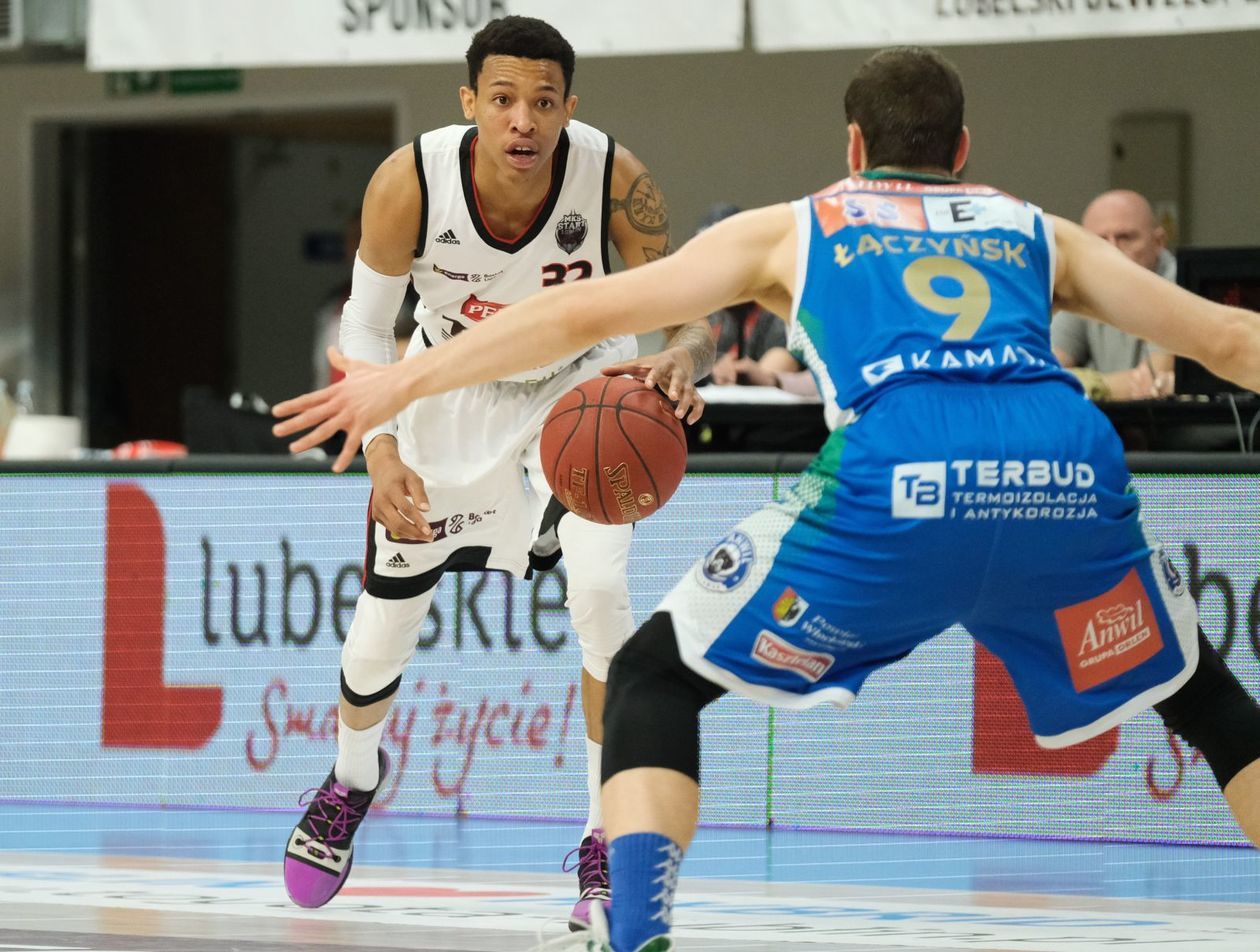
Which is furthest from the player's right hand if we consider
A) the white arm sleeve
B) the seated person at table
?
the seated person at table

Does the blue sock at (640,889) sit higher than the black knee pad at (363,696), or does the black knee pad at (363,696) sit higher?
the black knee pad at (363,696)

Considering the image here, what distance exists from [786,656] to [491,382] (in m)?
2.05

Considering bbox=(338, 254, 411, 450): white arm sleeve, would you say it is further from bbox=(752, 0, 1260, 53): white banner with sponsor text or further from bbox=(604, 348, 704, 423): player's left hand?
bbox=(752, 0, 1260, 53): white banner with sponsor text

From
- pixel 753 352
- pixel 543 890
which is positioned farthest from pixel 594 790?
pixel 753 352

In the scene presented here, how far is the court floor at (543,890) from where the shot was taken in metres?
4.73

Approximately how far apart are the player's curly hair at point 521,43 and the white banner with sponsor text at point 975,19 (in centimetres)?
343

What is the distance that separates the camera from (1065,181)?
11008 millimetres

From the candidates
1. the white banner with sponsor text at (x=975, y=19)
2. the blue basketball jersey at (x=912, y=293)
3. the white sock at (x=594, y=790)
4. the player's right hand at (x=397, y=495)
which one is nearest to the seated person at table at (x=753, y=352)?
the white banner with sponsor text at (x=975, y=19)

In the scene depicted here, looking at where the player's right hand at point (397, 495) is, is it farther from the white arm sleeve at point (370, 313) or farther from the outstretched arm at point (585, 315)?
the outstretched arm at point (585, 315)

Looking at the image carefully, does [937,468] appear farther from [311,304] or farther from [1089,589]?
[311,304]

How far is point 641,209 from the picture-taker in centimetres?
518

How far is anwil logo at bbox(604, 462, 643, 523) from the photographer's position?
4477mm

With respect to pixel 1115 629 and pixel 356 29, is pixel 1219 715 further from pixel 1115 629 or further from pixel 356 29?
pixel 356 29

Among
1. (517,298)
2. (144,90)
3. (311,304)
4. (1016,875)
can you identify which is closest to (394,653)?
(517,298)
